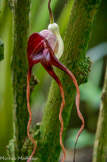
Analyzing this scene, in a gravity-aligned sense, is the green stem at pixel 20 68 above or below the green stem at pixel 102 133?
above

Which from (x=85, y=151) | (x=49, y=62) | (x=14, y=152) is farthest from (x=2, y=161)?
(x=85, y=151)

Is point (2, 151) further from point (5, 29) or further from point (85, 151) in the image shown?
point (85, 151)

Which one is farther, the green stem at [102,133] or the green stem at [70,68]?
the green stem at [102,133]

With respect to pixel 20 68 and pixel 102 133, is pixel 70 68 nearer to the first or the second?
pixel 20 68

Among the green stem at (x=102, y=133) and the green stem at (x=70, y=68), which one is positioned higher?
the green stem at (x=70, y=68)

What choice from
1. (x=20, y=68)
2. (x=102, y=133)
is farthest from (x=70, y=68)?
(x=102, y=133)
